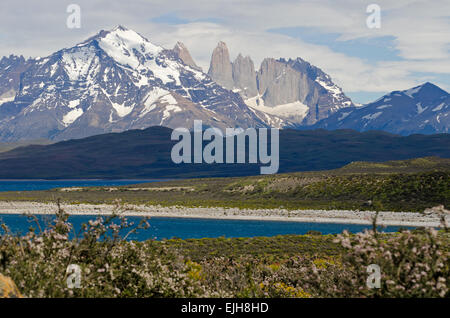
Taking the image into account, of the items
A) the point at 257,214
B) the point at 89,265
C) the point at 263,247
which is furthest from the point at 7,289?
the point at 257,214

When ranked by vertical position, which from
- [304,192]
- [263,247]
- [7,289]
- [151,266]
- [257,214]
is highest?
[7,289]

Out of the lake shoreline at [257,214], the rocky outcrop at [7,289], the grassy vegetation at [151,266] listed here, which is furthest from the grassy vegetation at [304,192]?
the rocky outcrop at [7,289]

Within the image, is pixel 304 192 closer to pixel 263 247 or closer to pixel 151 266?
pixel 263 247

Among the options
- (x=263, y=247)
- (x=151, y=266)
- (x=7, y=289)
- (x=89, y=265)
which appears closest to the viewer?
(x=7, y=289)

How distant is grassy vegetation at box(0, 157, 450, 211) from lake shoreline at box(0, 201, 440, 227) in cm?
452

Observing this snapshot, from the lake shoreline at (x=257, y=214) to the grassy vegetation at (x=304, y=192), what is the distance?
14.8 feet

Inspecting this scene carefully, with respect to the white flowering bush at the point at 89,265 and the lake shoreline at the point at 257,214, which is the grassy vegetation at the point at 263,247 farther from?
the lake shoreline at the point at 257,214

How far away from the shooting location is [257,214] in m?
116

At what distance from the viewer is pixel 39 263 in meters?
15.1

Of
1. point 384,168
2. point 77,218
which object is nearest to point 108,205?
point 77,218

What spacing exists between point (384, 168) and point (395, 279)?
6348 inches

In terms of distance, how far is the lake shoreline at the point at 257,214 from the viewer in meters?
103

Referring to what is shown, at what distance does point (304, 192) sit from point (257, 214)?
2794cm

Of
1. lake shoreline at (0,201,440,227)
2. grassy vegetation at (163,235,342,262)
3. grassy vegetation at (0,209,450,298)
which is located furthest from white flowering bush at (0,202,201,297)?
lake shoreline at (0,201,440,227)
